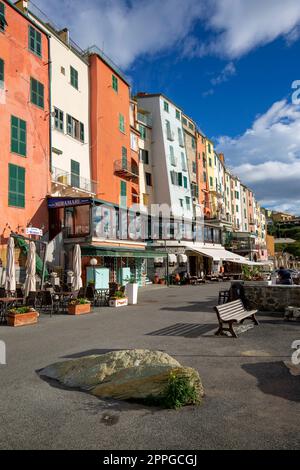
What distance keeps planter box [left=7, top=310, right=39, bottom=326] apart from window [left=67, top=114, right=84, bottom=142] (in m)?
17.0

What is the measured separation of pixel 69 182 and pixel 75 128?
457cm

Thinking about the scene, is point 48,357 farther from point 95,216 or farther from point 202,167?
point 202,167

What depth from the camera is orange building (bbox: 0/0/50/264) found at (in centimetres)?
2033

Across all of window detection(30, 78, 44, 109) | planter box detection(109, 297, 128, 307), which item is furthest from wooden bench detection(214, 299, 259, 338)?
window detection(30, 78, 44, 109)

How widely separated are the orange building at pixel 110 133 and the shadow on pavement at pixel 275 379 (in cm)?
2323

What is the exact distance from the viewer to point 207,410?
4.74 meters

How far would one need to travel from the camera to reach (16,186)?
20734mm

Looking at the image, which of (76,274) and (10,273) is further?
(76,274)

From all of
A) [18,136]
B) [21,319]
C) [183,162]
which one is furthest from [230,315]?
[183,162]

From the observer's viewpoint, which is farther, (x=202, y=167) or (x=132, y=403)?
(x=202, y=167)

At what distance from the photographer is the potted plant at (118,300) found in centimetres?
1702

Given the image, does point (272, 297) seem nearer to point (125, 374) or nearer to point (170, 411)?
point (125, 374)
